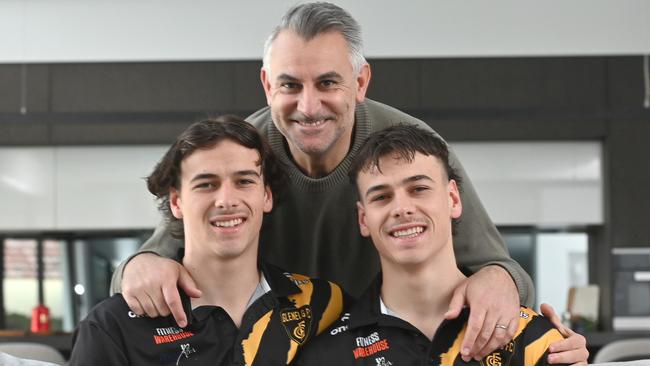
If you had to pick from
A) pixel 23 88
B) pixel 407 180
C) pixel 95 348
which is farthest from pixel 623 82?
pixel 95 348

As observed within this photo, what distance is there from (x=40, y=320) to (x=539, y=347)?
389cm

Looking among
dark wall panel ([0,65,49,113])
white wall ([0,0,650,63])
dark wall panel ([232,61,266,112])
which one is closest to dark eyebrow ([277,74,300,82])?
dark wall panel ([232,61,266,112])

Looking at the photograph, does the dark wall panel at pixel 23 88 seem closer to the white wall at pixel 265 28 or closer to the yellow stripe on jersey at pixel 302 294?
the white wall at pixel 265 28

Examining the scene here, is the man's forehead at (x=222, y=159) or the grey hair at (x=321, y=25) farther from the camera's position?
the grey hair at (x=321, y=25)

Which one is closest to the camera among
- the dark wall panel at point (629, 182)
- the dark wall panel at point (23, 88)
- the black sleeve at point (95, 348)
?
the black sleeve at point (95, 348)

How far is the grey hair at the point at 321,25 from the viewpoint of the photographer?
2.14 meters

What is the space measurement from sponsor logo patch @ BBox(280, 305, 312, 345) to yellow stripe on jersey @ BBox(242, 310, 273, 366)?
4cm

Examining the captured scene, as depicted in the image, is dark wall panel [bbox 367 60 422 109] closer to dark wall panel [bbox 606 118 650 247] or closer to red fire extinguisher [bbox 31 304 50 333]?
dark wall panel [bbox 606 118 650 247]

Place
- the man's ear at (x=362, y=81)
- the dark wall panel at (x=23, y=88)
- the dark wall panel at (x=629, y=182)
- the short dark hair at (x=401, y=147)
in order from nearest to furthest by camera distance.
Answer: the short dark hair at (x=401, y=147)
the man's ear at (x=362, y=81)
the dark wall panel at (x=629, y=182)
the dark wall panel at (x=23, y=88)

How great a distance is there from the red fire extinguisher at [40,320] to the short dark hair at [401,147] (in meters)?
3.54

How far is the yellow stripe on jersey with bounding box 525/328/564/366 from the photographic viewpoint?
5.80 feet

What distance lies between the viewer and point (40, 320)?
16.6 ft

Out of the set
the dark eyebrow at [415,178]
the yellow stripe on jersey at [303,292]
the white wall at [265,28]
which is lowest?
the yellow stripe on jersey at [303,292]

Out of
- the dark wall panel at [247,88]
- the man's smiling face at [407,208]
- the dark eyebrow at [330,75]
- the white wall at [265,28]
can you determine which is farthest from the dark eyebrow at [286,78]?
the white wall at [265,28]
